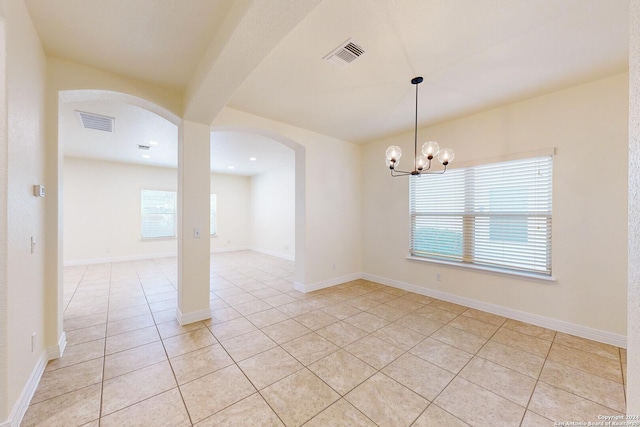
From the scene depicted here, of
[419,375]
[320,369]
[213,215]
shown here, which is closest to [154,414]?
[320,369]

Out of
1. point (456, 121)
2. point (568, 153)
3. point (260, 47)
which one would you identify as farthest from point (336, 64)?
point (568, 153)

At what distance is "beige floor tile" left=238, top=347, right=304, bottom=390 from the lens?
2.04m

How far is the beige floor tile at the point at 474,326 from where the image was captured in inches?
112

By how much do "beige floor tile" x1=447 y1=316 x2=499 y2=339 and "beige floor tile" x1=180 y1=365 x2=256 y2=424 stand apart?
247 cm

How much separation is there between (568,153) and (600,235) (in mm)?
962

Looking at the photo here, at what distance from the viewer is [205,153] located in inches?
123

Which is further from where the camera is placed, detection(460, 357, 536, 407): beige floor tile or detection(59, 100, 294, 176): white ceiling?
detection(59, 100, 294, 176): white ceiling

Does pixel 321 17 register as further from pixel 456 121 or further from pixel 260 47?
pixel 456 121

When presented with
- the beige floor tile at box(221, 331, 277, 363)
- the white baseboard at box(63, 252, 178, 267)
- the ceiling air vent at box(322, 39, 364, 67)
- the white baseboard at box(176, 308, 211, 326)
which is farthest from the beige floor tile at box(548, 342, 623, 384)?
the white baseboard at box(63, 252, 178, 267)

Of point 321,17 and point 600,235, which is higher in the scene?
point 321,17

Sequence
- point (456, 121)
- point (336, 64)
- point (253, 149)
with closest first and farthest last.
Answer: point (336, 64), point (456, 121), point (253, 149)

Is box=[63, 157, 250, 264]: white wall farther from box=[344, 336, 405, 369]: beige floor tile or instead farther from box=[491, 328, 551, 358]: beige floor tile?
box=[491, 328, 551, 358]: beige floor tile

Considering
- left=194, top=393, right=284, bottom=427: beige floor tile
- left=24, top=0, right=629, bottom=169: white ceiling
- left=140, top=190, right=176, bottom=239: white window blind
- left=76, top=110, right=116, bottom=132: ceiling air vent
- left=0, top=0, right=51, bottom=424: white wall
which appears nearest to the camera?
left=0, top=0, right=51, bottom=424: white wall

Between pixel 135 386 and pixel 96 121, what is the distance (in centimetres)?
393
